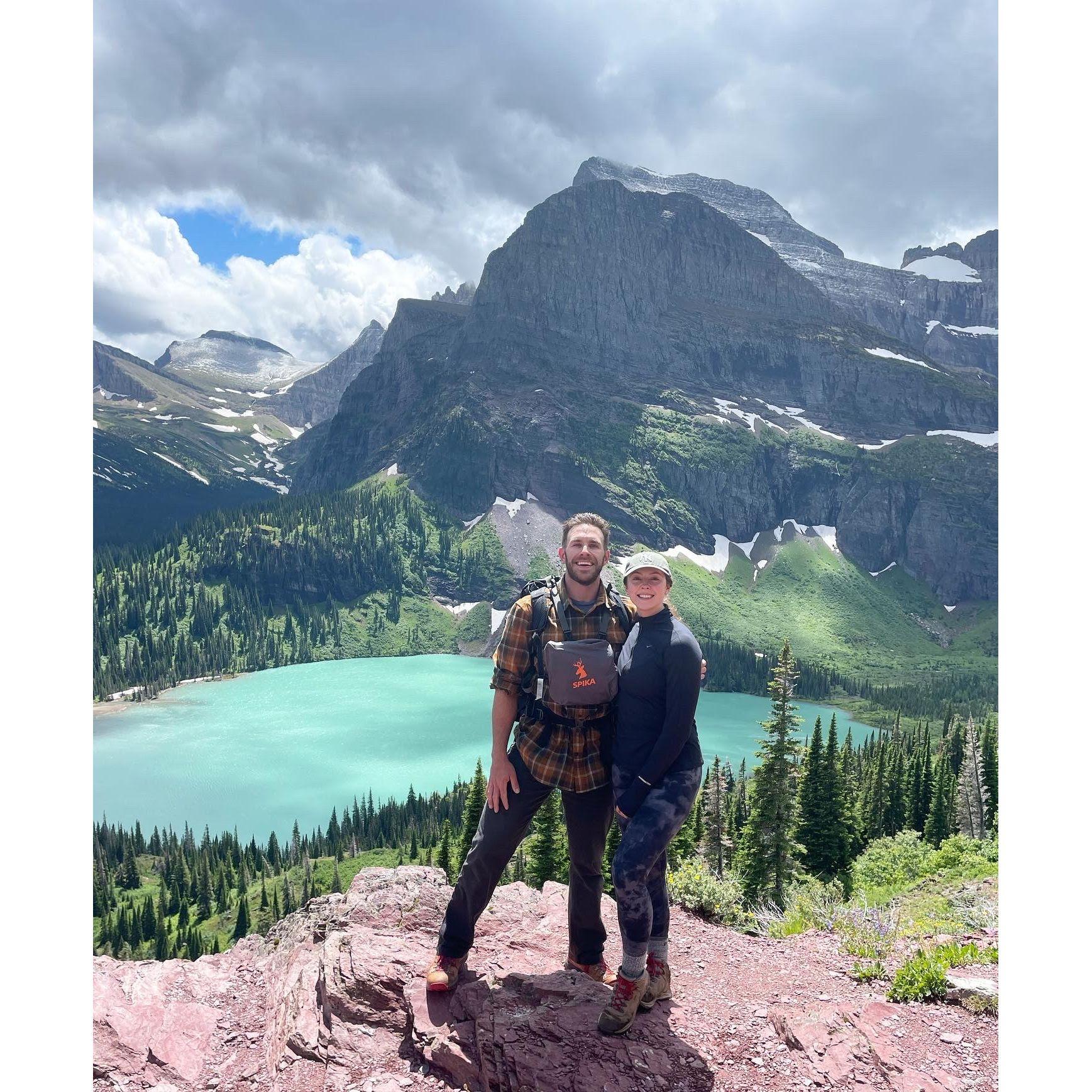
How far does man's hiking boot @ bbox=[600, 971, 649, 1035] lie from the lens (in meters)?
6.17

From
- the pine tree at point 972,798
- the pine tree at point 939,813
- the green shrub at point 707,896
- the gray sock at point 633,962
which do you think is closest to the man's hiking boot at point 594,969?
the gray sock at point 633,962

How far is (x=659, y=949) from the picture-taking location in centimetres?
695

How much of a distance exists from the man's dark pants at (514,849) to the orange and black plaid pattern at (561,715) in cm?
21

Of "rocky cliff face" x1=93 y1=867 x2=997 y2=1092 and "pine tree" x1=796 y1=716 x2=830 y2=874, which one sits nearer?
"rocky cliff face" x1=93 y1=867 x2=997 y2=1092

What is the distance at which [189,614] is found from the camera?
195 meters

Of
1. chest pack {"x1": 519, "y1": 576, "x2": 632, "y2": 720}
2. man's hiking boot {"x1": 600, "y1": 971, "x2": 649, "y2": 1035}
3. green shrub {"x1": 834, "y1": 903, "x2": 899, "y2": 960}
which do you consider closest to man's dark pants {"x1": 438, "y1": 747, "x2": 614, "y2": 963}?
chest pack {"x1": 519, "y1": 576, "x2": 632, "y2": 720}

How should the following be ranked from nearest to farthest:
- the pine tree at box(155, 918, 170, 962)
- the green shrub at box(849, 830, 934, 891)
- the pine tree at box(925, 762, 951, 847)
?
the green shrub at box(849, 830, 934, 891), the pine tree at box(925, 762, 951, 847), the pine tree at box(155, 918, 170, 962)

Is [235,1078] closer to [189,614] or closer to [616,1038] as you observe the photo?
[616,1038]

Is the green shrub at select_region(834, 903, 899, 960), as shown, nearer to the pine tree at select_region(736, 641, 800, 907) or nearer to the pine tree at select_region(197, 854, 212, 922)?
the pine tree at select_region(736, 641, 800, 907)

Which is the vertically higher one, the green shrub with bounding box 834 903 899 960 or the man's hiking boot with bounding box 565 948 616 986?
the man's hiking boot with bounding box 565 948 616 986

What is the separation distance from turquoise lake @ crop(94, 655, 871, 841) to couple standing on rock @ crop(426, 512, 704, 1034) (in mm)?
71359

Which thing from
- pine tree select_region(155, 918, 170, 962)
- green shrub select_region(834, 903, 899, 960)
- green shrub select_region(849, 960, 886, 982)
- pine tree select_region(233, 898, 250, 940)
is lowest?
pine tree select_region(155, 918, 170, 962)

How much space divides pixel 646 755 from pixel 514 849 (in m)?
1.87

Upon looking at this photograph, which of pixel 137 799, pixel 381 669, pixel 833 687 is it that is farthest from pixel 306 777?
pixel 833 687
